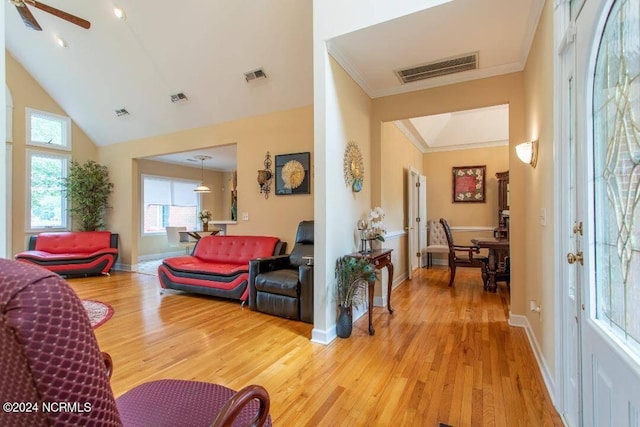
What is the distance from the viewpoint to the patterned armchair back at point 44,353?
0.46m

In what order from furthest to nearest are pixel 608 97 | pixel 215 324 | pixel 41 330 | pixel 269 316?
pixel 269 316 → pixel 215 324 → pixel 608 97 → pixel 41 330

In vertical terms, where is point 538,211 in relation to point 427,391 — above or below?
above

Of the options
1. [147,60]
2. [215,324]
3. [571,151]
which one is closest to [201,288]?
[215,324]

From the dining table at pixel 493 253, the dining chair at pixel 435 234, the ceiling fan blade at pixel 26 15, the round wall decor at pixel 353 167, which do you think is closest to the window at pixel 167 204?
the ceiling fan blade at pixel 26 15

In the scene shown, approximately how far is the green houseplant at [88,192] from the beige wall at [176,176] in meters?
0.78

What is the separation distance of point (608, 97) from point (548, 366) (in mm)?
1695

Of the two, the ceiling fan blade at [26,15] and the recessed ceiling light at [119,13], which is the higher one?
the recessed ceiling light at [119,13]

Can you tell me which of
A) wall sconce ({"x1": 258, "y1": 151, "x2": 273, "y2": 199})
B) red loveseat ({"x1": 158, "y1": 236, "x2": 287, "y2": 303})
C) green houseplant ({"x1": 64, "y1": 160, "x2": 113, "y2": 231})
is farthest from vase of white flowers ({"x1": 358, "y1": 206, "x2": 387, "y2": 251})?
green houseplant ({"x1": 64, "y1": 160, "x2": 113, "y2": 231})

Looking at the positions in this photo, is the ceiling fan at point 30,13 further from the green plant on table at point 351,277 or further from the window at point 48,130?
the green plant on table at point 351,277

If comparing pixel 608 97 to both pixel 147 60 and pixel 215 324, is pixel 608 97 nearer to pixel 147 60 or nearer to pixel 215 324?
pixel 215 324

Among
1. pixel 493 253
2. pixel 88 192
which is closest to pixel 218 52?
pixel 88 192

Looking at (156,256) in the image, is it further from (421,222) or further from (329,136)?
(329,136)

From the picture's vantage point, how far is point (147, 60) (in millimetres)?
4422

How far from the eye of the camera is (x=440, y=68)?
10.5ft
